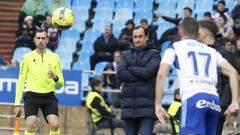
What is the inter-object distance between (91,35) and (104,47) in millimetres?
2044

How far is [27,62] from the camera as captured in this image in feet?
43.2

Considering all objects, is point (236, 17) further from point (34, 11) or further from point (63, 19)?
point (34, 11)

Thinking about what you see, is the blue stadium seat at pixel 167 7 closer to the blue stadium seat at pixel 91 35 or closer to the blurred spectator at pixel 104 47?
the blue stadium seat at pixel 91 35

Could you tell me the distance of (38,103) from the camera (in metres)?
13.0

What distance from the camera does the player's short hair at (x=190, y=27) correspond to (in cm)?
939

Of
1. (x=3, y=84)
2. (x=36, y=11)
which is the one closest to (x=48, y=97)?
(x=3, y=84)

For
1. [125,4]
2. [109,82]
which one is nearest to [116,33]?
[125,4]

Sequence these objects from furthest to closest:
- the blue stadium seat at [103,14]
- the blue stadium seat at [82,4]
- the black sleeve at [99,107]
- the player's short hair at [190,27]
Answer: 1. the blue stadium seat at [82,4]
2. the blue stadium seat at [103,14]
3. the black sleeve at [99,107]
4. the player's short hair at [190,27]

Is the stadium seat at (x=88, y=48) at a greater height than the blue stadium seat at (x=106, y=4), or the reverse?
the blue stadium seat at (x=106, y=4)

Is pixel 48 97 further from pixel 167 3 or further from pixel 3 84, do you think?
pixel 167 3

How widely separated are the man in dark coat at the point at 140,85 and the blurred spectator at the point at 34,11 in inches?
438

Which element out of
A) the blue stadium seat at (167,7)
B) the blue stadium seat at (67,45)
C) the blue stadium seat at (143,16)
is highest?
the blue stadium seat at (167,7)

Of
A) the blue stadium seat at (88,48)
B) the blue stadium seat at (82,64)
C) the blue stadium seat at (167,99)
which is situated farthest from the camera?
the blue stadium seat at (88,48)

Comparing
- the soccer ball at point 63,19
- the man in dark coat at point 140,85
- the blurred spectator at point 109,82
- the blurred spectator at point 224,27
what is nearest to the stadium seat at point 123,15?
the blurred spectator at point 224,27
